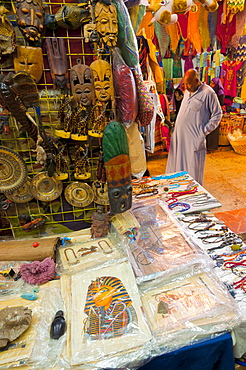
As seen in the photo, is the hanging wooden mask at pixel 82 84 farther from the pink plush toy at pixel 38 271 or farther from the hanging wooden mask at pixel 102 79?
the pink plush toy at pixel 38 271

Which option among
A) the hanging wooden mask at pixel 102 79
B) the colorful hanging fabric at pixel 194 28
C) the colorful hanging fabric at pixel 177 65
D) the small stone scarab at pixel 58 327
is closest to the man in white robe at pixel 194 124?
the colorful hanging fabric at pixel 194 28

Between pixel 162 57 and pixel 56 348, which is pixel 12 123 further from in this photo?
pixel 162 57

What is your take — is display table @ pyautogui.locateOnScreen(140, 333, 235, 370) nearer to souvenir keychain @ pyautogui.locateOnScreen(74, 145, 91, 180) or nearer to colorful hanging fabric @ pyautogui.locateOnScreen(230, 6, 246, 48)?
souvenir keychain @ pyautogui.locateOnScreen(74, 145, 91, 180)

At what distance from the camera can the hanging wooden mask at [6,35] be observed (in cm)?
134

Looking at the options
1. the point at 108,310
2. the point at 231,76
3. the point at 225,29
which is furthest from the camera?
the point at 231,76

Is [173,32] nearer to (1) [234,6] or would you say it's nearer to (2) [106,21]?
(1) [234,6]

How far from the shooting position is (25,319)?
1.13 m

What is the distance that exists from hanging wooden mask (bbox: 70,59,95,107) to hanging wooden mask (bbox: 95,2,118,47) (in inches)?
7.2

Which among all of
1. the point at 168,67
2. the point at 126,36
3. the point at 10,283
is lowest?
the point at 10,283

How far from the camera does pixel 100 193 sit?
1812 mm

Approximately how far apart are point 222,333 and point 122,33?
154cm

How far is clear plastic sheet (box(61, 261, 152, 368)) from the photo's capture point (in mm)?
1028

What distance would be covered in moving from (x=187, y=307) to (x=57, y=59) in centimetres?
141

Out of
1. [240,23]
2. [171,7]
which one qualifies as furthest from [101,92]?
[240,23]
